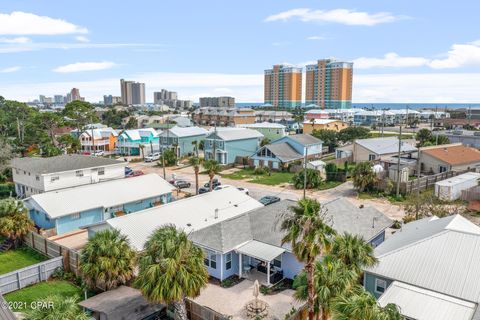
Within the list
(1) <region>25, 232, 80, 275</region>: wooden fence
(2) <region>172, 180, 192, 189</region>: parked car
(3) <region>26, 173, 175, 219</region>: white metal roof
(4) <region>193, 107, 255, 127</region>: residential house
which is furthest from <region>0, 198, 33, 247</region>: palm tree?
(4) <region>193, 107, 255, 127</region>: residential house

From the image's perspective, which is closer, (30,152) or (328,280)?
(328,280)

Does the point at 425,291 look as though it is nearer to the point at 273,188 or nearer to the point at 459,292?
the point at 459,292

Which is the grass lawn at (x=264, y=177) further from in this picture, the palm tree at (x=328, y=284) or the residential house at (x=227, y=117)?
the residential house at (x=227, y=117)

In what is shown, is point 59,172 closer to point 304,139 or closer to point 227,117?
point 304,139

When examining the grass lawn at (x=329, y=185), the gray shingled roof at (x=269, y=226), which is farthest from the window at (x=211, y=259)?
the grass lawn at (x=329, y=185)

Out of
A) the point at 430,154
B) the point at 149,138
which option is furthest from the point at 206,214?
the point at 149,138
